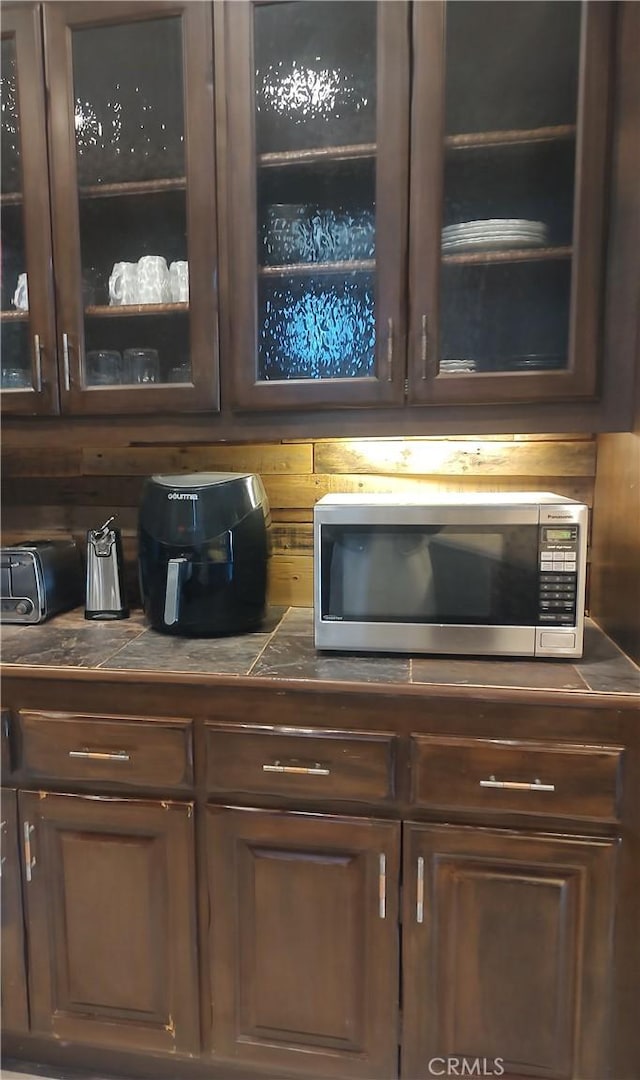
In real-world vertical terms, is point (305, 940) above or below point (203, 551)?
below

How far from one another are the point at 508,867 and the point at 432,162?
1.28 m

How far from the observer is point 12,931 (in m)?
1.29

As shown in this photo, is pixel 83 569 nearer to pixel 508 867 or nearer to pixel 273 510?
pixel 273 510

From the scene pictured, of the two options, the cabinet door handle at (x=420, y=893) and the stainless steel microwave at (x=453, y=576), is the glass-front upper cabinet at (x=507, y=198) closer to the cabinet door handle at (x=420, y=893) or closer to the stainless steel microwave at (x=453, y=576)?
the stainless steel microwave at (x=453, y=576)

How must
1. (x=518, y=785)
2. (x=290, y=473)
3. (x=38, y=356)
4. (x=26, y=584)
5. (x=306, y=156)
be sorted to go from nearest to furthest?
(x=518, y=785), (x=306, y=156), (x=38, y=356), (x=26, y=584), (x=290, y=473)

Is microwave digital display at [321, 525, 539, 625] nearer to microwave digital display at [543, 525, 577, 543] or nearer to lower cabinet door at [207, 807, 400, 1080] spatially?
microwave digital display at [543, 525, 577, 543]

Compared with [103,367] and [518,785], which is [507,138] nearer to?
[103,367]

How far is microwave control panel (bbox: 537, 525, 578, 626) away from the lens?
118 cm

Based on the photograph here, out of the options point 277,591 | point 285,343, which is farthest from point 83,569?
point 285,343

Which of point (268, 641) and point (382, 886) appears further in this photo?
point (268, 641)

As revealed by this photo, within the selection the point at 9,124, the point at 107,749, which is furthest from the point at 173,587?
the point at 9,124

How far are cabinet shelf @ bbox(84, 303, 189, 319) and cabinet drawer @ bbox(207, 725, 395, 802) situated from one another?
0.86 meters

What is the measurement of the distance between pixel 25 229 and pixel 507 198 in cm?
100

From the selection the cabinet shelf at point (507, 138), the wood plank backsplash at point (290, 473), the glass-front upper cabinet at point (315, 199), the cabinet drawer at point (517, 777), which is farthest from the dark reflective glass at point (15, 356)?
the cabinet drawer at point (517, 777)
